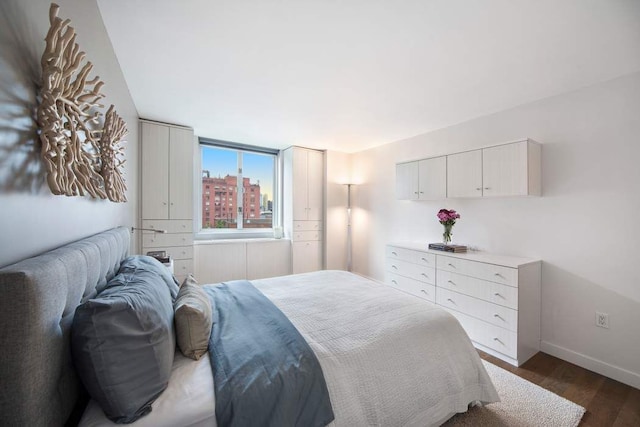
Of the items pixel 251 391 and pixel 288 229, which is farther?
pixel 288 229

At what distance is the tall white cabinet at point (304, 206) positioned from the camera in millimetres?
4570

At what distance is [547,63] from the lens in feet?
6.50

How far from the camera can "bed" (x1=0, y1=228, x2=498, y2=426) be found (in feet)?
2.04

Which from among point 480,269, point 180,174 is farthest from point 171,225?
point 480,269

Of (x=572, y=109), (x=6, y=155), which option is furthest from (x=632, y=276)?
(x=6, y=155)

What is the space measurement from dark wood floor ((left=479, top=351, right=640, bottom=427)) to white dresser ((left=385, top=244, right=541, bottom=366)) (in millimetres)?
109

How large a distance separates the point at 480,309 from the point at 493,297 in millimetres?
203

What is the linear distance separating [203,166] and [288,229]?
6.11 feet

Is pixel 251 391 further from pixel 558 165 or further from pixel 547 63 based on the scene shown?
pixel 558 165

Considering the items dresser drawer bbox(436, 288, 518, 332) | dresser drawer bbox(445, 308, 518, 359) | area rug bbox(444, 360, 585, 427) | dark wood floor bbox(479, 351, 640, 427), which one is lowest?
dark wood floor bbox(479, 351, 640, 427)

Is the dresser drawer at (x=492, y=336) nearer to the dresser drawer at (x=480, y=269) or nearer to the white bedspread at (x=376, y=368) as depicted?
the dresser drawer at (x=480, y=269)

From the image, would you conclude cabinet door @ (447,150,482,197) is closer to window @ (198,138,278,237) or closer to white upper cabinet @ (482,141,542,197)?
white upper cabinet @ (482,141,542,197)

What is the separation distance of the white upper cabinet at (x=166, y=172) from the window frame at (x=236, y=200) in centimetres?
58

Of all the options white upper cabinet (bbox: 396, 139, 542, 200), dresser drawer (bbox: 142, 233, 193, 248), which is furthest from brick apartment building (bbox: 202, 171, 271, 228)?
white upper cabinet (bbox: 396, 139, 542, 200)
